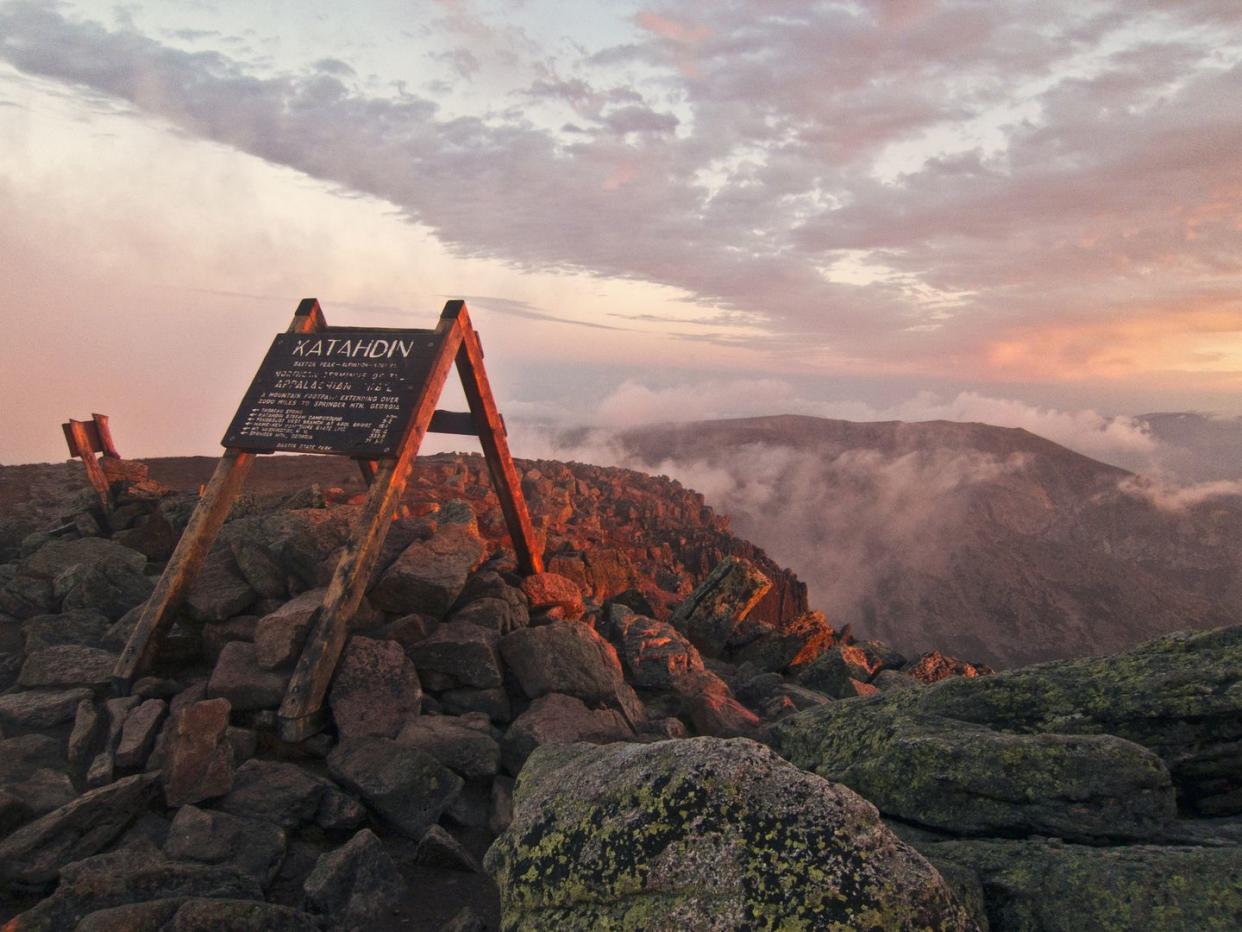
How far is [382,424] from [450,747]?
3.81 m

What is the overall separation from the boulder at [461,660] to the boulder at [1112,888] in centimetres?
561

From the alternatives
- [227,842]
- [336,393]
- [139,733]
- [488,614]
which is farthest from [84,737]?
[336,393]

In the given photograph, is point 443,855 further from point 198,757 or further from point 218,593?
point 218,593

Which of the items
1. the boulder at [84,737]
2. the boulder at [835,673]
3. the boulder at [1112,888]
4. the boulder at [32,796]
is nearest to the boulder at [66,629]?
the boulder at [84,737]

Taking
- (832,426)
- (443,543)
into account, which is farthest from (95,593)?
(832,426)

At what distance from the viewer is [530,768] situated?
5711 mm

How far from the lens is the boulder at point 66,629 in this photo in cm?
977

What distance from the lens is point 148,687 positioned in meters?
8.44

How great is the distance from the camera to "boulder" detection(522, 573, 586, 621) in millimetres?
11258

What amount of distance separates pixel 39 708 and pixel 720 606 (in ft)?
32.6

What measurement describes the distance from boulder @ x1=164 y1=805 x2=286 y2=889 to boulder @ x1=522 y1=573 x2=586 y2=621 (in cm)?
509

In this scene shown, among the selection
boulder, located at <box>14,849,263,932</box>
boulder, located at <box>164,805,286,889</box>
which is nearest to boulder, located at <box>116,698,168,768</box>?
boulder, located at <box>164,805,286,889</box>

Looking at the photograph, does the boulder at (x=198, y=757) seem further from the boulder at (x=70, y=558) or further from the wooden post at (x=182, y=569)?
the boulder at (x=70, y=558)

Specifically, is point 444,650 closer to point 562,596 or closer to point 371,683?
point 371,683
